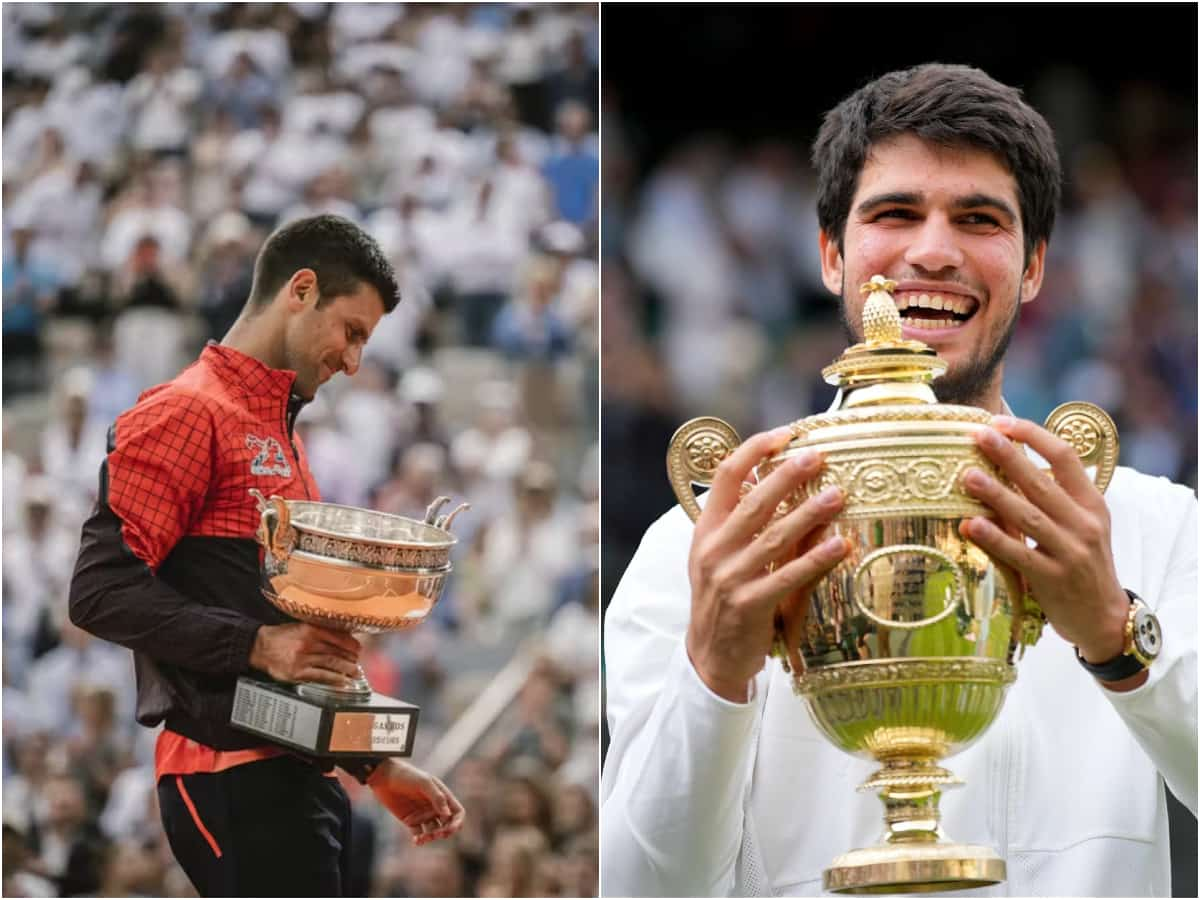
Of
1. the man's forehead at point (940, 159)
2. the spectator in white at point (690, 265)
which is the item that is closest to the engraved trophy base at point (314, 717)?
the man's forehead at point (940, 159)

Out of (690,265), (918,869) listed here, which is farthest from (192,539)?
(690,265)

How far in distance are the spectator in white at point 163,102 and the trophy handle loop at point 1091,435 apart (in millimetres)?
2299

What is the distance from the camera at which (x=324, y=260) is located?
3.35 m

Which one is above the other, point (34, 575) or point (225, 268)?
→ point (225, 268)

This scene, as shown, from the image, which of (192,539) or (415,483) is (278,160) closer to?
(415,483)

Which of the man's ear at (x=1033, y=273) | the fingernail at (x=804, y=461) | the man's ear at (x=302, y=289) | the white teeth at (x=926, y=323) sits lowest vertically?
the fingernail at (x=804, y=461)

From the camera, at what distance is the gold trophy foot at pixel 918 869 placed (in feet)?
7.14

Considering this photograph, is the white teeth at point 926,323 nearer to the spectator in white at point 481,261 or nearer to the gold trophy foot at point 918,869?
the gold trophy foot at point 918,869

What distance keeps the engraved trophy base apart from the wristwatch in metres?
1.19

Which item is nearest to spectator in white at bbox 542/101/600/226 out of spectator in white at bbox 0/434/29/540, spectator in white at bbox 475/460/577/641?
spectator in white at bbox 475/460/577/641

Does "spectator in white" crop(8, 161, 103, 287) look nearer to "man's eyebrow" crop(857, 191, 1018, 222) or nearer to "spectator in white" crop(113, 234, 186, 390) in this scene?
"spectator in white" crop(113, 234, 186, 390)

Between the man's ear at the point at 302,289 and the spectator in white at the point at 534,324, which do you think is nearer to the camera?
the man's ear at the point at 302,289

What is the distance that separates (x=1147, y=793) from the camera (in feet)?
8.54

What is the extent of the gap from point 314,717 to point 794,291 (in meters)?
3.98
